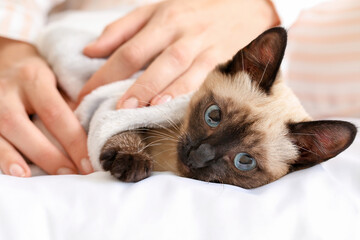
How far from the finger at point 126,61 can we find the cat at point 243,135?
256 mm

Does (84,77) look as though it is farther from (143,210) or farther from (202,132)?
(143,210)

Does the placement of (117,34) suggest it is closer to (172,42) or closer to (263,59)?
(172,42)

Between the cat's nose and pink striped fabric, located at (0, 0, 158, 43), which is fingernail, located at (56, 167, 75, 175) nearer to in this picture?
the cat's nose

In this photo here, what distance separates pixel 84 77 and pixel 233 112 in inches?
24.5

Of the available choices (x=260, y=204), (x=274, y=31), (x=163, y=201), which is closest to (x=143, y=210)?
(x=163, y=201)

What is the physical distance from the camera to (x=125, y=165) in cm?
88

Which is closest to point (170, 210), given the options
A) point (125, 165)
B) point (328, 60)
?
point (125, 165)

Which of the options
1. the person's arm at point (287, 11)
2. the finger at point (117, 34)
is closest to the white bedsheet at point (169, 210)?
the finger at point (117, 34)

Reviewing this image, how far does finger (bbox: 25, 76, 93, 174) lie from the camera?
114 cm

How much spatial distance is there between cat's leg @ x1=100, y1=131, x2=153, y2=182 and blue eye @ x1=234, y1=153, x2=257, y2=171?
0.23 m

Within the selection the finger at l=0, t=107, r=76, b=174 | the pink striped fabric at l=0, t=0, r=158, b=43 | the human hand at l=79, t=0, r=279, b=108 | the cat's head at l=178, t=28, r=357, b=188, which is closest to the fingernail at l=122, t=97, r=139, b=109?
the human hand at l=79, t=0, r=279, b=108

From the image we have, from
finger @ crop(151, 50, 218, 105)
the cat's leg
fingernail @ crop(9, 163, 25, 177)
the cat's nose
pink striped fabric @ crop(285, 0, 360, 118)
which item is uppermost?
fingernail @ crop(9, 163, 25, 177)

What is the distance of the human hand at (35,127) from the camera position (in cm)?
113

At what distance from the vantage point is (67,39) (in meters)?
1.43
